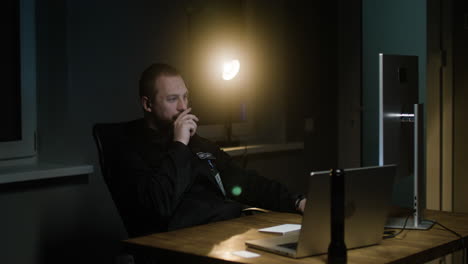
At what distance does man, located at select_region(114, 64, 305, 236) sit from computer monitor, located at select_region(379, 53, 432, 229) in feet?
1.39

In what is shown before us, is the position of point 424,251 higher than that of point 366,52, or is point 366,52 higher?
point 366,52

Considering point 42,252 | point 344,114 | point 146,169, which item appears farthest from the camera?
point 344,114

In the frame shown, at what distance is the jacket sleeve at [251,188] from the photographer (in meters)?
2.62

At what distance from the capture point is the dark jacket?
2.35 metres

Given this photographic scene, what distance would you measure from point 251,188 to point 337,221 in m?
1.03

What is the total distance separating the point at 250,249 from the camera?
1.87 metres

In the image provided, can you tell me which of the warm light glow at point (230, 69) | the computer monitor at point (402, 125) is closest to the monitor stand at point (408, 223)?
the computer monitor at point (402, 125)

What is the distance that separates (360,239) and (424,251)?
194mm

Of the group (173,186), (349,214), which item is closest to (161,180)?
(173,186)

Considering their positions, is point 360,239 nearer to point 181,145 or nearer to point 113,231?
point 181,145

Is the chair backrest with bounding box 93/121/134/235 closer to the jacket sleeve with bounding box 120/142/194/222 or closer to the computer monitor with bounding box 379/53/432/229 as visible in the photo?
the jacket sleeve with bounding box 120/142/194/222

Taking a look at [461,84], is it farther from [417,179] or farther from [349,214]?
[349,214]

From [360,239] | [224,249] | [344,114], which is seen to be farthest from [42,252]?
[344,114]

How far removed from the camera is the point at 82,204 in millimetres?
3020
